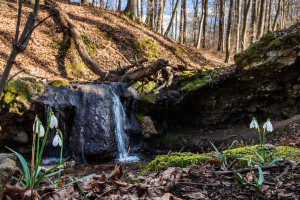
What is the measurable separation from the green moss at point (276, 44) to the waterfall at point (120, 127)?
631 centimetres

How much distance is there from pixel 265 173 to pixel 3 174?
90.4 inches

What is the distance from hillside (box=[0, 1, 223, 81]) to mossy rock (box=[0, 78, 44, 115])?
2.04 metres

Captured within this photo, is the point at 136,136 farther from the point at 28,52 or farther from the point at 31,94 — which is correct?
the point at 28,52

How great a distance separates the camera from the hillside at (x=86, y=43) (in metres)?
10.3

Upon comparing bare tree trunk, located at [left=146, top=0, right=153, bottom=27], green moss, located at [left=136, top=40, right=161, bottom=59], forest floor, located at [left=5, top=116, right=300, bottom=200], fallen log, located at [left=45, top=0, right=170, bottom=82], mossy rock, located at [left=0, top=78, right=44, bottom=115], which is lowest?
forest floor, located at [left=5, top=116, right=300, bottom=200]

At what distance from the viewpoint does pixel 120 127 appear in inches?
324

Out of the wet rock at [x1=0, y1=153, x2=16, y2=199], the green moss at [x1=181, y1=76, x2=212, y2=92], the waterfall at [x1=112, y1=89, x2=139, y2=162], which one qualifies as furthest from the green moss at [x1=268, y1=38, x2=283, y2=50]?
the wet rock at [x1=0, y1=153, x2=16, y2=199]

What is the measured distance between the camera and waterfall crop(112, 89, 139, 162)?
780 centimetres

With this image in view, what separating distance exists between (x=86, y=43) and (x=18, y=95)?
20.9 feet

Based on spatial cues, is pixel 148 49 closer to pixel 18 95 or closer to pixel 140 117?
pixel 140 117

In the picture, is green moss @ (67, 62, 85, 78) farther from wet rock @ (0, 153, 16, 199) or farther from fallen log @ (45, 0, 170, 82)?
wet rock @ (0, 153, 16, 199)

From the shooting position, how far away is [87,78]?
1078 cm

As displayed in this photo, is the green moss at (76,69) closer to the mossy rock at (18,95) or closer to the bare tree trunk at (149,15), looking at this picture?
the mossy rock at (18,95)

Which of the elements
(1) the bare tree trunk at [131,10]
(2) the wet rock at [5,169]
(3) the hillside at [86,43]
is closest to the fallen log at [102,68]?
(3) the hillside at [86,43]
